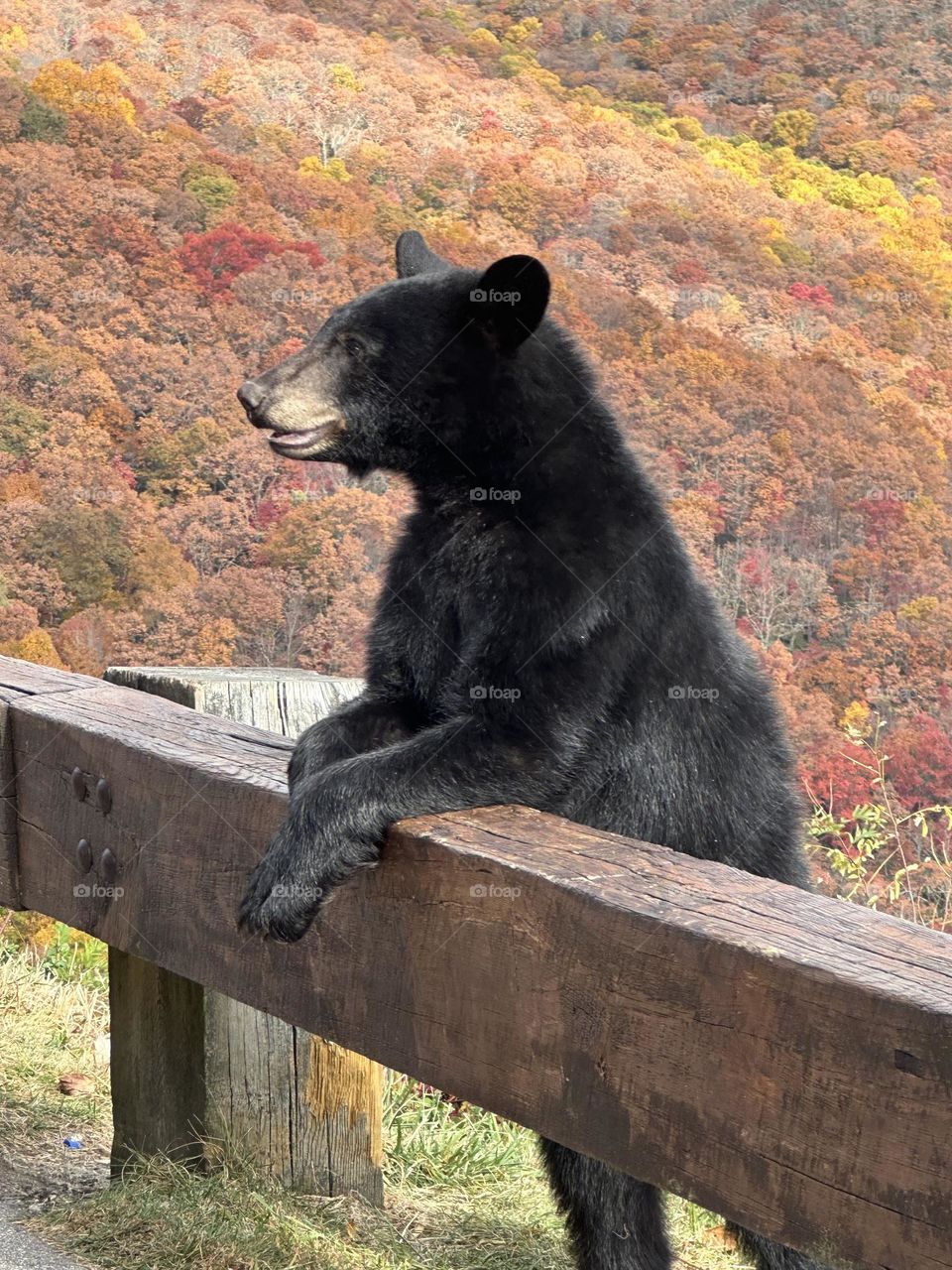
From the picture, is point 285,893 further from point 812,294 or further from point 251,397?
point 812,294

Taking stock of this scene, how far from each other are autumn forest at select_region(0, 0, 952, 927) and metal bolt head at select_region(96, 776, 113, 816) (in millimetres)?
7552

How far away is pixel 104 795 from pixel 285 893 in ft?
1.85

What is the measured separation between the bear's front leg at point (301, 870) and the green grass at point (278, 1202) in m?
0.84

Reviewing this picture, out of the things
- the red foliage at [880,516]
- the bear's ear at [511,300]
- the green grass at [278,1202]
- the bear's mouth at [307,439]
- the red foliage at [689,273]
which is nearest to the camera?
the green grass at [278,1202]

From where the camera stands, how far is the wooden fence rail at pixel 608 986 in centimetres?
131

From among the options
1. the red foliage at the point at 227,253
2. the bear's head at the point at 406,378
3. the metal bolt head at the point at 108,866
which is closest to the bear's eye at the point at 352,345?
the bear's head at the point at 406,378

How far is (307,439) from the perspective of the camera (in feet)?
→ 10.6

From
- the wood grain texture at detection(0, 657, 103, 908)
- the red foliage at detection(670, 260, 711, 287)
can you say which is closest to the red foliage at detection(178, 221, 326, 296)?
the red foliage at detection(670, 260, 711, 287)

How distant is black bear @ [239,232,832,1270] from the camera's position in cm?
255

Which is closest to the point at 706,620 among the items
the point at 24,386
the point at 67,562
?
the point at 67,562

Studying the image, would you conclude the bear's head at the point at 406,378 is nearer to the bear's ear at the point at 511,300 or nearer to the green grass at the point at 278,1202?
the bear's ear at the point at 511,300

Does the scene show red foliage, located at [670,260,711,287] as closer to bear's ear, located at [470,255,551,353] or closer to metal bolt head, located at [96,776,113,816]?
bear's ear, located at [470,255,551,353]

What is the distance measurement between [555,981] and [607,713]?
1.08 meters

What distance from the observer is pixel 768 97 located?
69.2ft
